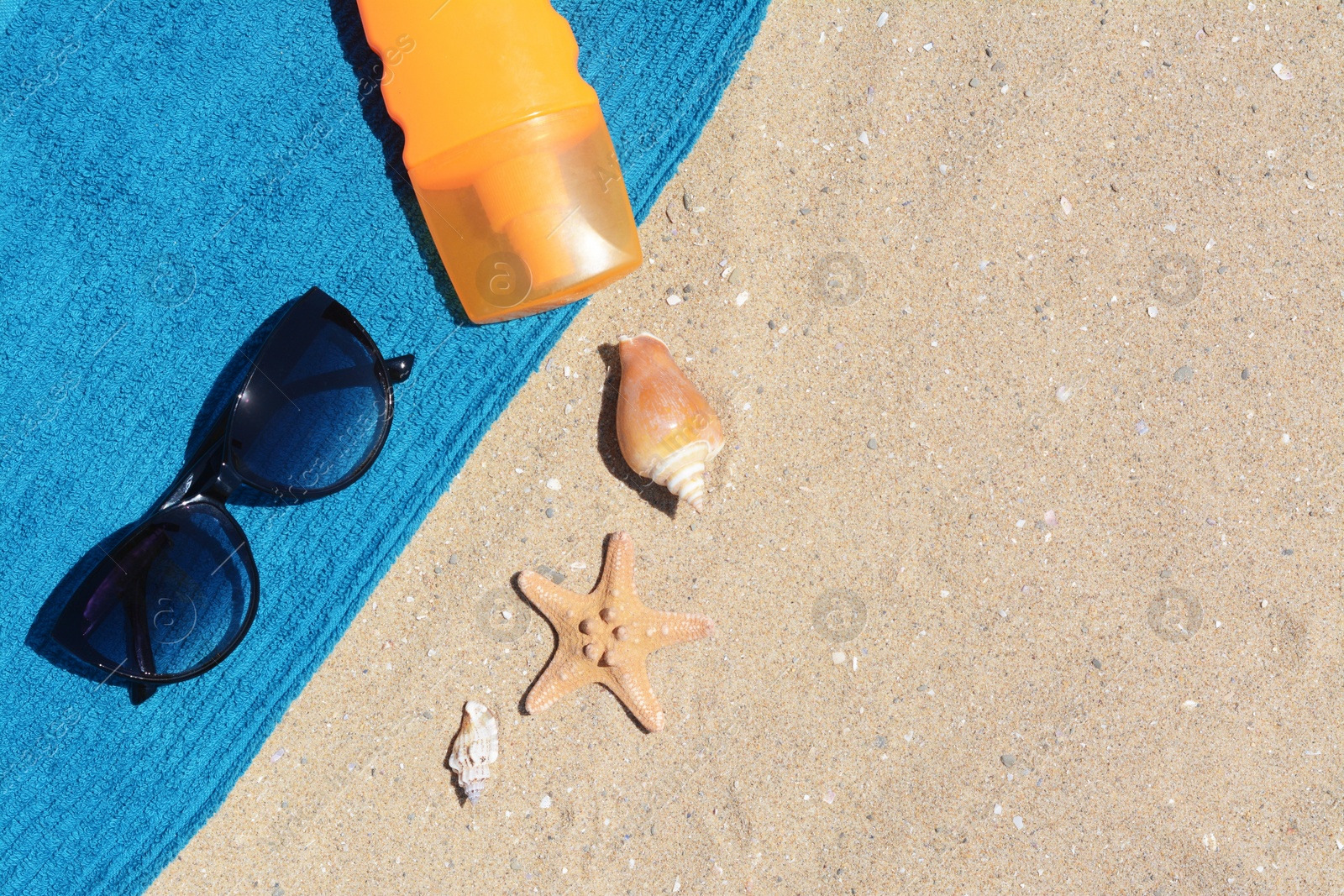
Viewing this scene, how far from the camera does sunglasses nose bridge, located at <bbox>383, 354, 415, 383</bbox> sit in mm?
1414

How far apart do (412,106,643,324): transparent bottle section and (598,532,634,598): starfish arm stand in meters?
0.44

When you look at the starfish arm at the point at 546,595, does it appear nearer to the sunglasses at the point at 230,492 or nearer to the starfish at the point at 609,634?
the starfish at the point at 609,634

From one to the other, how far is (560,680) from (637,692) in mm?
136

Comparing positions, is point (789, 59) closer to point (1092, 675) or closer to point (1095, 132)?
point (1095, 132)

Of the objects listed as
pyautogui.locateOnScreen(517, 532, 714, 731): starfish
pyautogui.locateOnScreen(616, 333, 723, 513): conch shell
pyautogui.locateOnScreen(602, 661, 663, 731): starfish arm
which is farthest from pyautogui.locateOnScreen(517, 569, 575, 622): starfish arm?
pyautogui.locateOnScreen(616, 333, 723, 513): conch shell

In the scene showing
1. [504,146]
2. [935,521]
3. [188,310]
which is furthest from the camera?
[935,521]

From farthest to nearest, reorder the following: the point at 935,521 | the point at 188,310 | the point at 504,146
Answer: the point at 935,521, the point at 188,310, the point at 504,146

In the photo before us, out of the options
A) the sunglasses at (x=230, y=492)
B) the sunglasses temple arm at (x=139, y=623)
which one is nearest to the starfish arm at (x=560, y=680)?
the sunglasses at (x=230, y=492)

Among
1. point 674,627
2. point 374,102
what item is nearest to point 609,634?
point 674,627

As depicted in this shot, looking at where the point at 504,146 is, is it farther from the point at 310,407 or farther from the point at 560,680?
the point at 560,680

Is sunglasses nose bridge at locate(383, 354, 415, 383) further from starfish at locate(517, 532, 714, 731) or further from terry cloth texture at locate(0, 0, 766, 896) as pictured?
starfish at locate(517, 532, 714, 731)

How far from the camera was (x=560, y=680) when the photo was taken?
58.3 inches

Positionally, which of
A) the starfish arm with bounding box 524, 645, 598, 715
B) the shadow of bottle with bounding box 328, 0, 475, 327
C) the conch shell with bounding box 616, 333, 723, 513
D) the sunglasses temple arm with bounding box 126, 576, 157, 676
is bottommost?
the starfish arm with bounding box 524, 645, 598, 715

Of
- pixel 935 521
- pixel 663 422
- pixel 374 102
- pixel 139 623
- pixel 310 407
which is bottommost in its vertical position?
pixel 935 521
